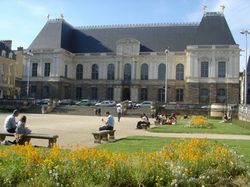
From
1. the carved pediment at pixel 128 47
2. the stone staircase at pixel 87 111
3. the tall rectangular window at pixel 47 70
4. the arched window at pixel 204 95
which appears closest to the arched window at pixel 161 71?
the carved pediment at pixel 128 47

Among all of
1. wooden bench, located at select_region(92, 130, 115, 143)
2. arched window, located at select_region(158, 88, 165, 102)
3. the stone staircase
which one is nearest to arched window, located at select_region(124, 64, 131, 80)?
arched window, located at select_region(158, 88, 165, 102)

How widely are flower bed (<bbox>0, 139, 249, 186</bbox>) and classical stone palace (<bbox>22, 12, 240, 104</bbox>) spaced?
61.0 meters

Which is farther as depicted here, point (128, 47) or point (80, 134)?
point (128, 47)

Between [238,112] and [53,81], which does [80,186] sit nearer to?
[238,112]

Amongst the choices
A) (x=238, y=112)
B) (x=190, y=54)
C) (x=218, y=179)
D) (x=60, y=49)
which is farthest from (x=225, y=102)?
(x=218, y=179)

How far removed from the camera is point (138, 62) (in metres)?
78.0

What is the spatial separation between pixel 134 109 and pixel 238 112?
15737 mm

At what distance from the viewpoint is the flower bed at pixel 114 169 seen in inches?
334

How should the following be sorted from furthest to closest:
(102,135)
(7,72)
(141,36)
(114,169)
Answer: (7,72), (141,36), (102,135), (114,169)

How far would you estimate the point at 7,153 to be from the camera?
988 centimetres

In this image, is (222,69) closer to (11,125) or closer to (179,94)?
(179,94)

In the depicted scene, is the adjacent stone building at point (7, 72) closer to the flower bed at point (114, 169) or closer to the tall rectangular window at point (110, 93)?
the tall rectangular window at point (110, 93)

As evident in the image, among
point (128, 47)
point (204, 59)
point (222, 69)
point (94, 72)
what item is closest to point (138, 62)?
point (128, 47)

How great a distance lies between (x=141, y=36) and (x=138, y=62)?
570cm
